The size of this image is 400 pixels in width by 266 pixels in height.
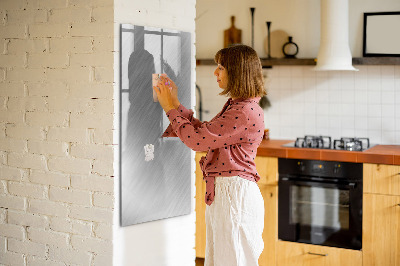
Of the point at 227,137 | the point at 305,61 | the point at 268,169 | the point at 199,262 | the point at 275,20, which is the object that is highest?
the point at 275,20

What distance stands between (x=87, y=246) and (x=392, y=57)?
8.79 ft

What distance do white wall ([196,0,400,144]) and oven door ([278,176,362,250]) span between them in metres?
0.70

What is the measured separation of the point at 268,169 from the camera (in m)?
4.18

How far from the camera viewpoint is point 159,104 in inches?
114

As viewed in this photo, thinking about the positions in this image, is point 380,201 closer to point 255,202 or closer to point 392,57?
point 392,57

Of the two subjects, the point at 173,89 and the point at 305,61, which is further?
the point at 305,61

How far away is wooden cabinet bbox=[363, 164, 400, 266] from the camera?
12.4 feet

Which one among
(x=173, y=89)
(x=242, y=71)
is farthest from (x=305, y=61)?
(x=242, y=71)

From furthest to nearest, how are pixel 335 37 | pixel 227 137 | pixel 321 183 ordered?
pixel 335 37
pixel 321 183
pixel 227 137

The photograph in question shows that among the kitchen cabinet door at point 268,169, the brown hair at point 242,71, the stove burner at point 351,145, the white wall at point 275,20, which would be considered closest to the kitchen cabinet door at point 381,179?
the stove burner at point 351,145

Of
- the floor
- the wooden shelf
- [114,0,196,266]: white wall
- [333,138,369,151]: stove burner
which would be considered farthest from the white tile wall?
[114,0,196,266]: white wall

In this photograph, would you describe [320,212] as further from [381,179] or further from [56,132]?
[56,132]

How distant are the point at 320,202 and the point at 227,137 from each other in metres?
1.73

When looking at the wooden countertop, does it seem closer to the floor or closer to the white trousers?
the floor
